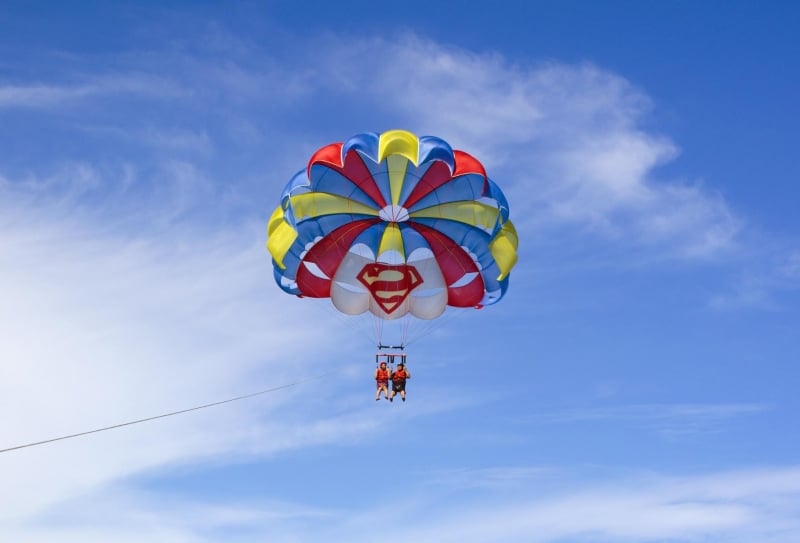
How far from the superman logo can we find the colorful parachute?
0.09 ft

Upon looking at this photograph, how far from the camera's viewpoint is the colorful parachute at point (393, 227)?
2760cm

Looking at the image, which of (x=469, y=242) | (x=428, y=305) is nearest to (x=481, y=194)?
(x=469, y=242)

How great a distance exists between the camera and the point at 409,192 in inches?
1109

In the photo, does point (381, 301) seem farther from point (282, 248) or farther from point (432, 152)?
point (432, 152)

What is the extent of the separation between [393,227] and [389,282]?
64.8 inches

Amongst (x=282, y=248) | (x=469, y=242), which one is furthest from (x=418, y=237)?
(x=282, y=248)

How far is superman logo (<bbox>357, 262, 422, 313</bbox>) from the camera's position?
29.8m

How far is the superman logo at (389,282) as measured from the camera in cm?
2980

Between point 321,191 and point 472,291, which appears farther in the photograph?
point 472,291

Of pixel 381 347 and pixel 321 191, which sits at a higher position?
pixel 321 191

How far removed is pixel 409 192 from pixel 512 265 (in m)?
3.56

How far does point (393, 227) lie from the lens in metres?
29.4

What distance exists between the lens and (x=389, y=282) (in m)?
29.9

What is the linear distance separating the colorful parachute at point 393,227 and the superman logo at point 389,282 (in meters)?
→ 0.03
